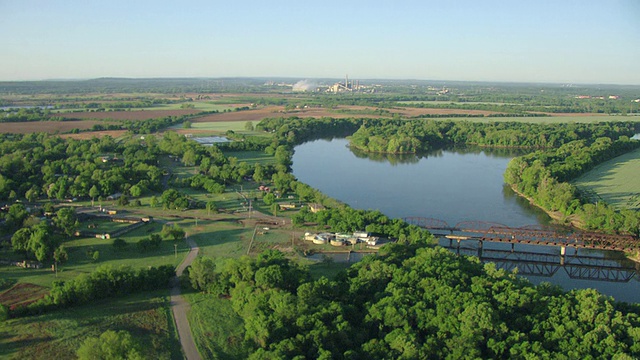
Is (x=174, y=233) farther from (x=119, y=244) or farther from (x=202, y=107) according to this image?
(x=202, y=107)

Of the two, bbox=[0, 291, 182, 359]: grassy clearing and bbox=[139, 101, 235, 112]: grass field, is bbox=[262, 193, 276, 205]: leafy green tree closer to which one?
bbox=[0, 291, 182, 359]: grassy clearing

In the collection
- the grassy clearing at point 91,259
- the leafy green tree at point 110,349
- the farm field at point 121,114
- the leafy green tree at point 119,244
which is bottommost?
the grassy clearing at point 91,259

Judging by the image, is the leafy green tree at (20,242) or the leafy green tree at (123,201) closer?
the leafy green tree at (20,242)

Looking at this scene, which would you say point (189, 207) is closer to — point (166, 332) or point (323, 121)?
point (166, 332)

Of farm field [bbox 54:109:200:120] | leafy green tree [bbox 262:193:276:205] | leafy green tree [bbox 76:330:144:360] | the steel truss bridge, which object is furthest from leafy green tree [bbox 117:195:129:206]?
farm field [bbox 54:109:200:120]

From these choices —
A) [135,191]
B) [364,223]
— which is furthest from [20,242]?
[364,223]

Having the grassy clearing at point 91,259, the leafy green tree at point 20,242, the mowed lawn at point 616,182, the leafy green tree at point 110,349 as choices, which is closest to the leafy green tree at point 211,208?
the grassy clearing at point 91,259

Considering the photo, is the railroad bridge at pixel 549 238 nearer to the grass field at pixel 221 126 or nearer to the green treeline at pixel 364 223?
the green treeline at pixel 364 223
